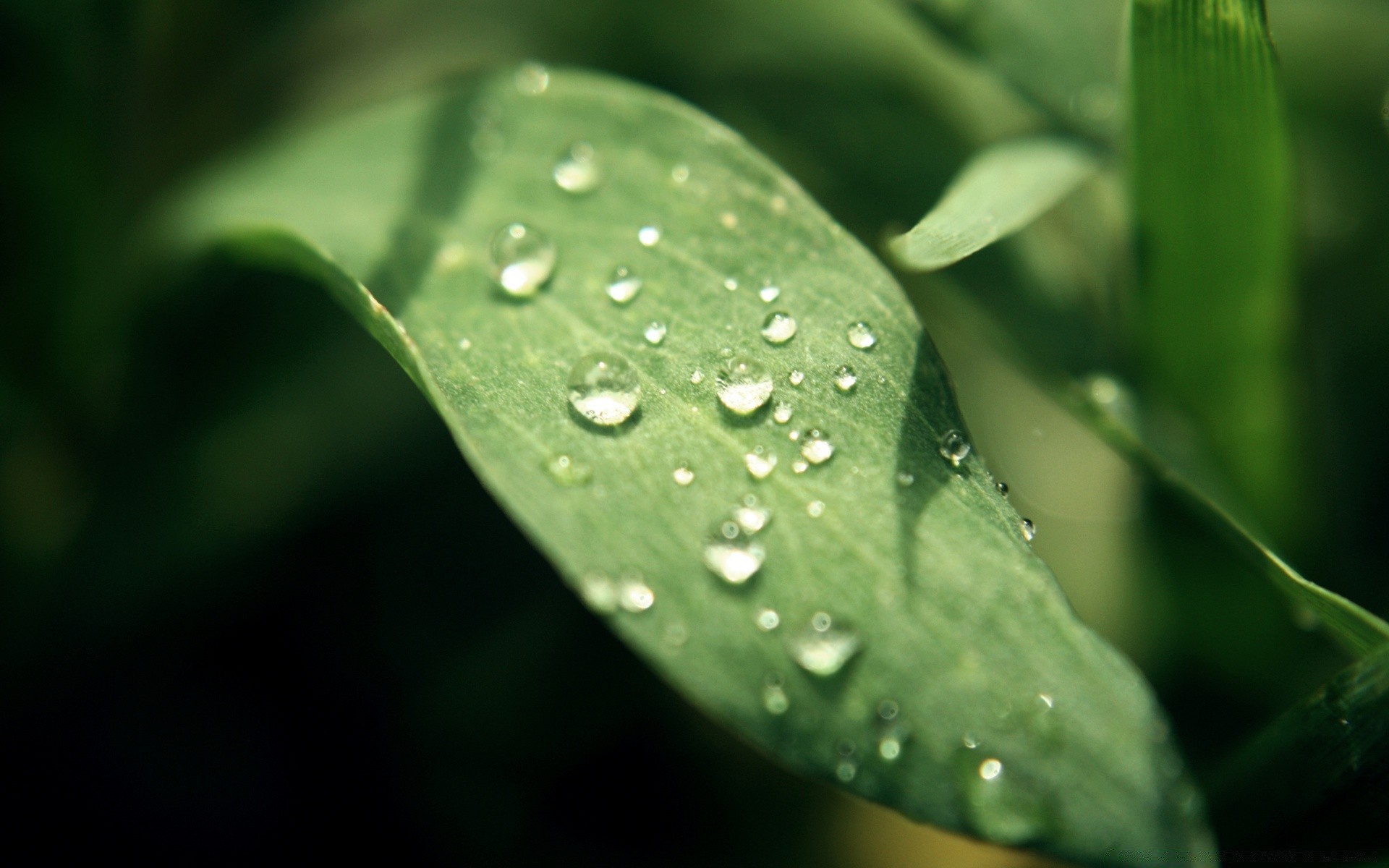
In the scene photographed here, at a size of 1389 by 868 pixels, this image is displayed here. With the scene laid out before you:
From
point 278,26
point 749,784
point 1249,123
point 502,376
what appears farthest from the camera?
point 278,26

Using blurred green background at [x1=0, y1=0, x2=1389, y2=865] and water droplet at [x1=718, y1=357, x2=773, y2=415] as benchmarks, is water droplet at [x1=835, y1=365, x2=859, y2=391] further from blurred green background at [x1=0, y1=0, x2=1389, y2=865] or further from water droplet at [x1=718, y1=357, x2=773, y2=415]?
blurred green background at [x1=0, y1=0, x2=1389, y2=865]

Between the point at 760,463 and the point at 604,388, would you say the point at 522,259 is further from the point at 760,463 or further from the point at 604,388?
the point at 760,463

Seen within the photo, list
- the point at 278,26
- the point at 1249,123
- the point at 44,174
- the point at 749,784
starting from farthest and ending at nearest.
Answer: the point at 278,26
the point at 749,784
the point at 44,174
the point at 1249,123

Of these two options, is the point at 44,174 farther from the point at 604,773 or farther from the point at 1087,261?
the point at 1087,261

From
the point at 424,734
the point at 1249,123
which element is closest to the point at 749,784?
the point at 424,734

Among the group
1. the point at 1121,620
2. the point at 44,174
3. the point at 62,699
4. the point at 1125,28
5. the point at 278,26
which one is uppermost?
the point at 278,26

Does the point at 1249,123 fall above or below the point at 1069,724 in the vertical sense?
above

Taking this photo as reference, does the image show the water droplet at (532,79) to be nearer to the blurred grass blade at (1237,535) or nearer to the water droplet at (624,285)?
the water droplet at (624,285)

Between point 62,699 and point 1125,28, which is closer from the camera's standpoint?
point 1125,28
